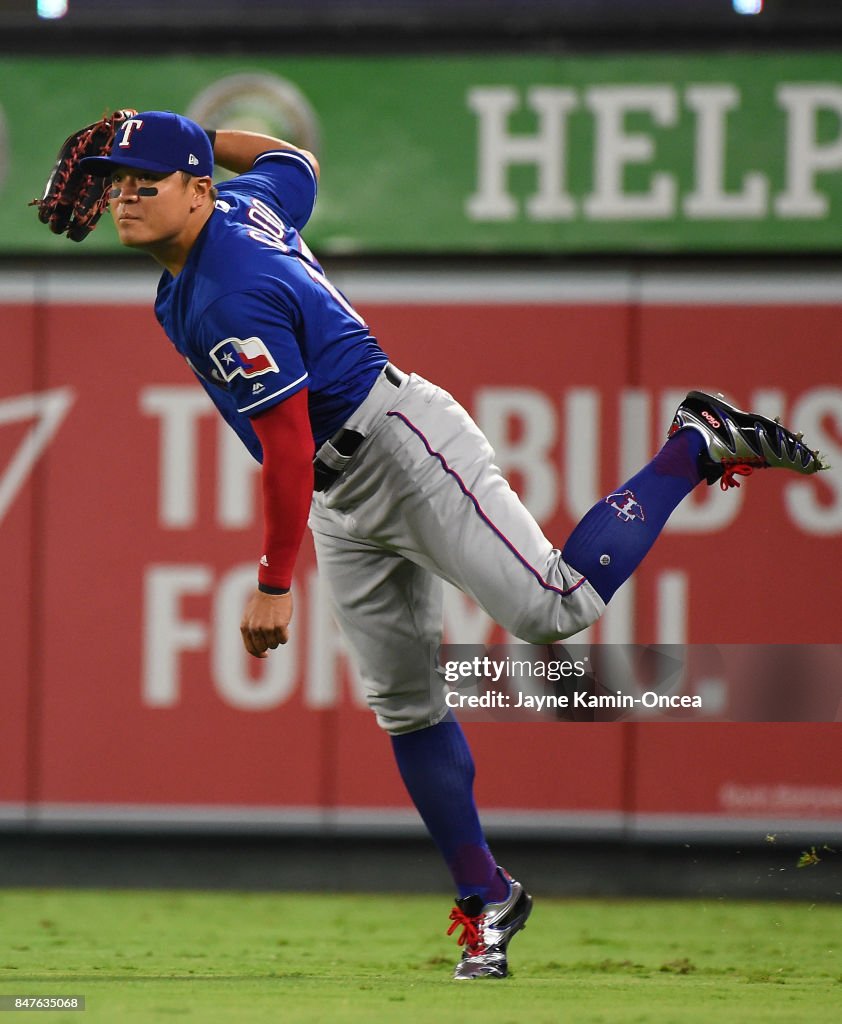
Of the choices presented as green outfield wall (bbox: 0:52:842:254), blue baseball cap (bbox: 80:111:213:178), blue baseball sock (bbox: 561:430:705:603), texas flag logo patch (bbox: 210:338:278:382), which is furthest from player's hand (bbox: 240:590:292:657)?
green outfield wall (bbox: 0:52:842:254)

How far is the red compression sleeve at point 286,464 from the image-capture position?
3.43 metres

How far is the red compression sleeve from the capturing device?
11.3 ft

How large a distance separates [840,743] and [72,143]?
12.3ft

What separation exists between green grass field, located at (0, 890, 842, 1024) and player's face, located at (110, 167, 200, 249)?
1.70 m

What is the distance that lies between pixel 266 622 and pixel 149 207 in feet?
3.18

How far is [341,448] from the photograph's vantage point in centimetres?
373

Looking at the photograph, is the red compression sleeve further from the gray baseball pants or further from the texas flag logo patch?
the gray baseball pants

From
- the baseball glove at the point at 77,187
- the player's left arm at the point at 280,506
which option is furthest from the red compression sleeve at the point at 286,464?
the baseball glove at the point at 77,187

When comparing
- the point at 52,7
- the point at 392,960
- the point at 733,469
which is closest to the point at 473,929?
the point at 392,960

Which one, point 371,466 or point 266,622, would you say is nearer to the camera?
point 266,622

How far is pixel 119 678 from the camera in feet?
20.1

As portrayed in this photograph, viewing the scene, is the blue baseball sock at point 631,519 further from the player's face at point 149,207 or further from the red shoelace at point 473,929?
the player's face at point 149,207

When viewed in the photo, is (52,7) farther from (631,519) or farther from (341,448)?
(631,519)

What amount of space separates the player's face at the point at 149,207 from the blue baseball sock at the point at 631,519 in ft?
3.91
